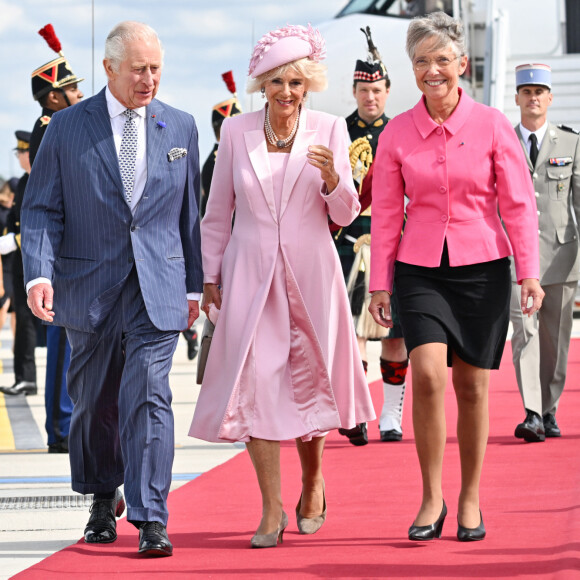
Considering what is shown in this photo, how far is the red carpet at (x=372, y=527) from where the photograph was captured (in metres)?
4.77

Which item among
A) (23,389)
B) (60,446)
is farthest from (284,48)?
(23,389)

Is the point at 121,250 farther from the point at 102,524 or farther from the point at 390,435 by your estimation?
the point at 390,435

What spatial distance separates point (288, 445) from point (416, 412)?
8.96 ft

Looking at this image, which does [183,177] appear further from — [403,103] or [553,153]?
Answer: [403,103]

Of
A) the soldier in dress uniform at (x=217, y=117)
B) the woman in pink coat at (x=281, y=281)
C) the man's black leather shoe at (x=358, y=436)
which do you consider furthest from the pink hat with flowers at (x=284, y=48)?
the soldier in dress uniform at (x=217, y=117)

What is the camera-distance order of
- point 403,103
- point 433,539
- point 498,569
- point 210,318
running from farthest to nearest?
1. point 403,103
2. point 210,318
3. point 433,539
4. point 498,569

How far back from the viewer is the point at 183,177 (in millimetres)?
5316

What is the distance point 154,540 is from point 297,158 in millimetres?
1428

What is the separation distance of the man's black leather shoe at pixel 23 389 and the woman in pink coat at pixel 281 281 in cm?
564

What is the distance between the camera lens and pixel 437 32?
5.25 metres

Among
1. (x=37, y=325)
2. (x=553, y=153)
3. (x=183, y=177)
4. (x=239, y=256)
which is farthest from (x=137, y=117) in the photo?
(x=37, y=325)

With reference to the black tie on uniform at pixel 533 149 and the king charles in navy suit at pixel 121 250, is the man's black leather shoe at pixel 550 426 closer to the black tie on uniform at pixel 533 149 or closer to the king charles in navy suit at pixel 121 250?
the black tie on uniform at pixel 533 149

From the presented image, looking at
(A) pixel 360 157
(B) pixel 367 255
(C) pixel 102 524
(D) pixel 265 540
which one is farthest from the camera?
(B) pixel 367 255

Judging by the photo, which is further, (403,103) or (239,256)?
(403,103)
